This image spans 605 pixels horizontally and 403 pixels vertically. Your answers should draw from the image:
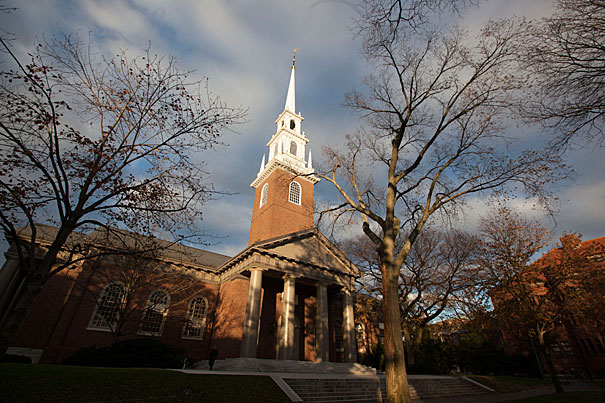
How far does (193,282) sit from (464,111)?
1994cm

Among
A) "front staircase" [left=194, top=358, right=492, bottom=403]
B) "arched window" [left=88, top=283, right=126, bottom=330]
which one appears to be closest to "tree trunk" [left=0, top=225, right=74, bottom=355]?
"front staircase" [left=194, top=358, right=492, bottom=403]

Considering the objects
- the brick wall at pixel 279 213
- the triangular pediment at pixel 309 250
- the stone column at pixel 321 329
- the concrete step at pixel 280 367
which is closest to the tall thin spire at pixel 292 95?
the brick wall at pixel 279 213

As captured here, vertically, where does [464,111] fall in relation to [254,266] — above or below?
above

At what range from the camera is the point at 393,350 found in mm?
8312

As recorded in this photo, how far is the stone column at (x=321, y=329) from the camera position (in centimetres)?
1864

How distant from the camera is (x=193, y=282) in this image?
20.8 meters

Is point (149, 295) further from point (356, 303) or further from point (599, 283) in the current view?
point (599, 283)

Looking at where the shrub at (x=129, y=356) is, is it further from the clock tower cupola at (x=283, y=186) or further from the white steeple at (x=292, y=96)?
the white steeple at (x=292, y=96)

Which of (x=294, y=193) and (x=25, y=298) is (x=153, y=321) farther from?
(x=294, y=193)

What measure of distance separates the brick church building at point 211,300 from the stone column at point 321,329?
2.5 inches

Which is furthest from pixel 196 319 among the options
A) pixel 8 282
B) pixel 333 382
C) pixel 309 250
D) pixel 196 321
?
pixel 333 382

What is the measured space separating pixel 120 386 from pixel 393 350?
8032 mm

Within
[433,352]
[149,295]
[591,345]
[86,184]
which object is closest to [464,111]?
[86,184]

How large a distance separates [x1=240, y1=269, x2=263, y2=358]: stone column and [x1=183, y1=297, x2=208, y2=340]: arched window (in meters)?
6.08
